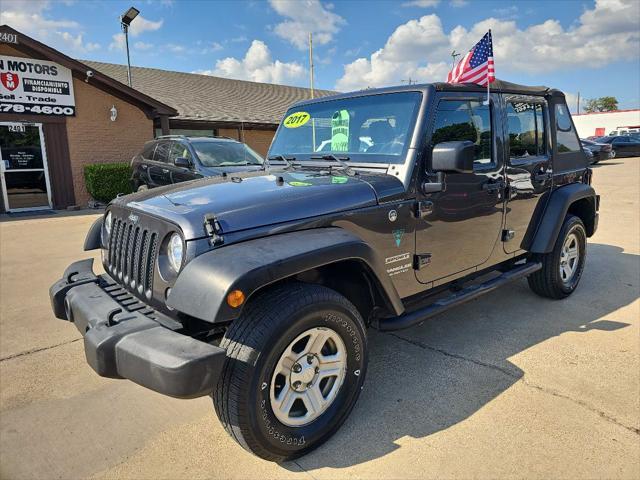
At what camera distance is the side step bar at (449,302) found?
2.94 metres

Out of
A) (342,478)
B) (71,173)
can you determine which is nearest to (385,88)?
(342,478)

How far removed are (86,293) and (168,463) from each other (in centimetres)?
106

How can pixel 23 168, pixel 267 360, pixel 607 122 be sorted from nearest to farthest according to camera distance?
pixel 267 360
pixel 23 168
pixel 607 122

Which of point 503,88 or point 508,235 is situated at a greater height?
point 503,88

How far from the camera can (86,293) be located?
2689 millimetres

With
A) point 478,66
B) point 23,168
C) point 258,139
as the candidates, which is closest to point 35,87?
point 23,168

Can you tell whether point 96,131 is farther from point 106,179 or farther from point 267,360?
point 267,360

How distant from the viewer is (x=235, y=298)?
2000 millimetres

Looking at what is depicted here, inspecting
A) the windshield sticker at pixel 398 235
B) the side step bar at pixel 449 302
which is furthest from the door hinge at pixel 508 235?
the windshield sticker at pixel 398 235

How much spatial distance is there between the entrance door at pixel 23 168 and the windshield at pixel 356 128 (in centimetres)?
1071

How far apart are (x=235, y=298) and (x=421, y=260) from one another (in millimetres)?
1510

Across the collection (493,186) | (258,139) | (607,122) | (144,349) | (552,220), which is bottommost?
(144,349)

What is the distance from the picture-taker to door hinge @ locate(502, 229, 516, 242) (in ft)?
12.6

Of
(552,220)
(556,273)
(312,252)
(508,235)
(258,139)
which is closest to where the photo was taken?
(312,252)
